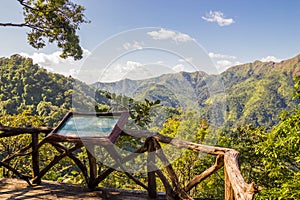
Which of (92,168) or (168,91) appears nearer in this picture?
(92,168)

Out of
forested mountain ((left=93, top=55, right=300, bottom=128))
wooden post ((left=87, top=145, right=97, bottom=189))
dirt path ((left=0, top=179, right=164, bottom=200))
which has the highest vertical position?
forested mountain ((left=93, top=55, right=300, bottom=128))

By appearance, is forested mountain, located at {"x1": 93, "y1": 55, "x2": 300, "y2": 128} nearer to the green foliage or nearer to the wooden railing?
the wooden railing

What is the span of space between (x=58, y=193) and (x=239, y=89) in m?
69.5

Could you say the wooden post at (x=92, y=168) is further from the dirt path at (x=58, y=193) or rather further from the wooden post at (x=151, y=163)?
the wooden post at (x=151, y=163)

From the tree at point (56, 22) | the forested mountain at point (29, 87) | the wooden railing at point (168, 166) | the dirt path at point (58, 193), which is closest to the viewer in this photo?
the wooden railing at point (168, 166)

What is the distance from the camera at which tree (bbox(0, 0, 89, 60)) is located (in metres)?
4.81

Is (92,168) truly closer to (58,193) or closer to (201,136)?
(58,193)

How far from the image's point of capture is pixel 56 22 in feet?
16.5

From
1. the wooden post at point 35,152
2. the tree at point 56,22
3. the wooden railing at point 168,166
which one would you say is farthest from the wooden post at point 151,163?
the tree at point 56,22

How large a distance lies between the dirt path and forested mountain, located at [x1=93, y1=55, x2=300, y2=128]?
3.44 feet

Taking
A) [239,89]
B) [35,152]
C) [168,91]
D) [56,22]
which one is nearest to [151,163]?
[168,91]

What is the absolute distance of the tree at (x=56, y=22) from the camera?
4.81 m

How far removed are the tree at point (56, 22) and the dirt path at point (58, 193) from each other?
2.98 meters

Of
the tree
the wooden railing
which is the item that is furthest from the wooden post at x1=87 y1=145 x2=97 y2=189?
the tree
